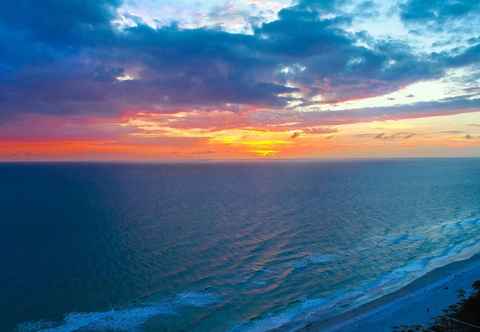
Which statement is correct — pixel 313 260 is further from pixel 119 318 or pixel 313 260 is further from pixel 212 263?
pixel 119 318

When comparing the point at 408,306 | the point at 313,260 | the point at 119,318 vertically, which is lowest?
the point at 408,306

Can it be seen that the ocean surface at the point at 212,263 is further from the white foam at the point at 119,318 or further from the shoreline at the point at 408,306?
the shoreline at the point at 408,306

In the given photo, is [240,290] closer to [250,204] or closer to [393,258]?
[393,258]

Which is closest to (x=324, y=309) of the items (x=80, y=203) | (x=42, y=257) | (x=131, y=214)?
(x=42, y=257)

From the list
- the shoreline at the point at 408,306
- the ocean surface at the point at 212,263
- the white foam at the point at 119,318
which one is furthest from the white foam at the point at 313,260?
the white foam at the point at 119,318

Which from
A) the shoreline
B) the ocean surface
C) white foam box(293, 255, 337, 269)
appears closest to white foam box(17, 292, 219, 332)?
the ocean surface

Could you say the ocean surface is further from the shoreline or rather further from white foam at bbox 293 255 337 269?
the shoreline

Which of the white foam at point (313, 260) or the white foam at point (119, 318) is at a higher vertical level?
the white foam at point (119, 318)

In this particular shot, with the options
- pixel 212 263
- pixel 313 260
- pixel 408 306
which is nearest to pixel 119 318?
pixel 212 263

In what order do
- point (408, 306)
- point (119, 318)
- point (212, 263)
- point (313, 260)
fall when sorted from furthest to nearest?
point (313, 260)
point (212, 263)
point (408, 306)
point (119, 318)
